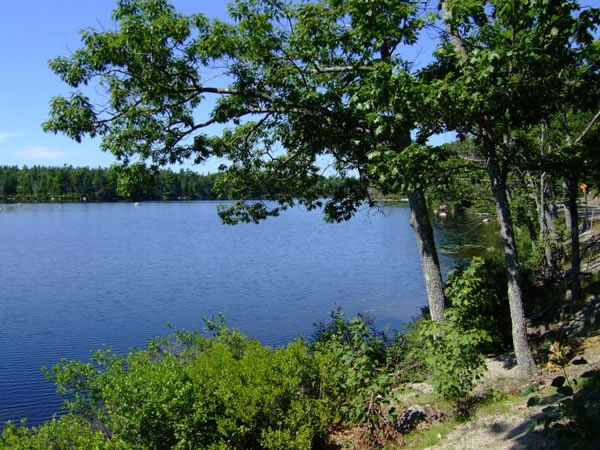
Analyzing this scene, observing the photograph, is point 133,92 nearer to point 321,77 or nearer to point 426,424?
point 321,77

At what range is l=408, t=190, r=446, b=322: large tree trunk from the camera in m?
9.76

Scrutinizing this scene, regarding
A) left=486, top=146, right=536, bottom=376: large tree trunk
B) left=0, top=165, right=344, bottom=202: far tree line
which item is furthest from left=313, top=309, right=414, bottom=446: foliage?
left=0, top=165, right=344, bottom=202: far tree line

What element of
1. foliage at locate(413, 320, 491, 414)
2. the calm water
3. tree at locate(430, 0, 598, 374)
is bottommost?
the calm water

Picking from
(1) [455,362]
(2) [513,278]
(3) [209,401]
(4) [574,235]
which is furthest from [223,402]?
(4) [574,235]

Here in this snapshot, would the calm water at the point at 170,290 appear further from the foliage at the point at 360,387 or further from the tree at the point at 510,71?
the foliage at the point at 360,387

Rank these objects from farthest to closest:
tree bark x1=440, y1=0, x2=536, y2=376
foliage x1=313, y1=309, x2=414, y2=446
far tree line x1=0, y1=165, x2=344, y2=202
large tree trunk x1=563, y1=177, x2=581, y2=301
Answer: far tree line x1=0, y1=165, x2=344, y2=202 → large tree trunk x1=563, y1=177, x2=581, y2=301 → tree bark x1=440, y1=0, x2=536, y2=376 → foliage x1=313, y1=309, x2=414, y2=446

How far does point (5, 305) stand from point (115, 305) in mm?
4802

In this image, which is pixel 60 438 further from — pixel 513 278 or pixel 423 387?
pixel 513 278

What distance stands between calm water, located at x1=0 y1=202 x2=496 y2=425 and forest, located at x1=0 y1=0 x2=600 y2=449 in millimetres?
3619

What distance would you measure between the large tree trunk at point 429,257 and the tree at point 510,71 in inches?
72.0

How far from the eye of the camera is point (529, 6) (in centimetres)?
661

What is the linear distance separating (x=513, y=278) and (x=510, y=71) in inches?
133

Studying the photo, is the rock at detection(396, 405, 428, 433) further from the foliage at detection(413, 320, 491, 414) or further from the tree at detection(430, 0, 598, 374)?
the tree at detection(430, 0, 598, 374)

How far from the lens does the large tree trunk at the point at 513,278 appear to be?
7.88 meters
